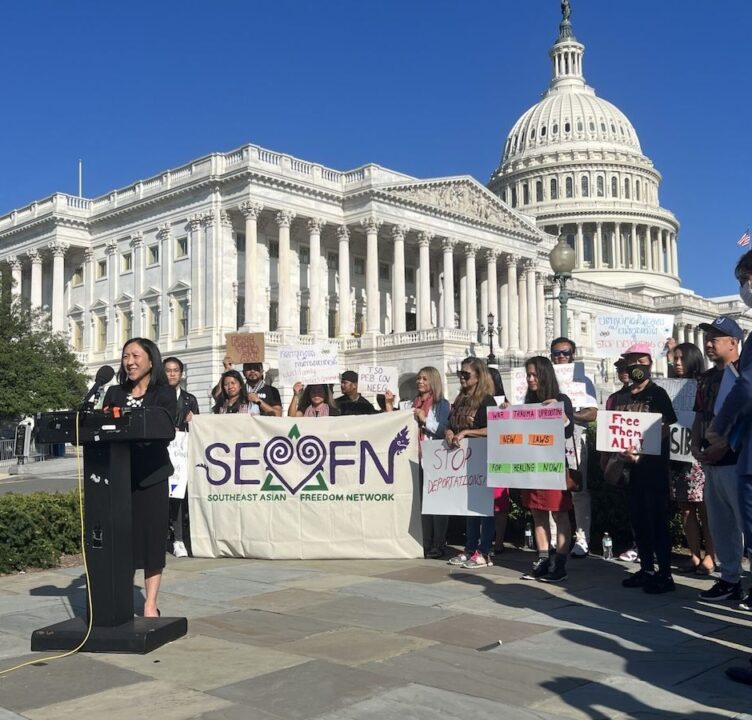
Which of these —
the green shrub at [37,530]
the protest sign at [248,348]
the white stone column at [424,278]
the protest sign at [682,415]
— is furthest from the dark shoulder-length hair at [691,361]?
the white stone column at [424,278]

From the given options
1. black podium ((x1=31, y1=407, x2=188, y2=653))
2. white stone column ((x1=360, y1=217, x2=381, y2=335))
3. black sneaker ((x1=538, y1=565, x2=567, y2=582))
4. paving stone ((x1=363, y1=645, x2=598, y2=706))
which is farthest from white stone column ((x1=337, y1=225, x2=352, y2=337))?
paving stone ((x1=363, y1=645, x2=598, y2=706))

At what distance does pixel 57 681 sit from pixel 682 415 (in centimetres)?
690

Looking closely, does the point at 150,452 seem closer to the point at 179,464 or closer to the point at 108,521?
the point at 108,521

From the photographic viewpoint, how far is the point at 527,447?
930cm

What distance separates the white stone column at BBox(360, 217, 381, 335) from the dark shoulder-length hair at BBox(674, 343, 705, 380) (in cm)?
4773

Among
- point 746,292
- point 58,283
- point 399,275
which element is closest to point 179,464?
point 746,292

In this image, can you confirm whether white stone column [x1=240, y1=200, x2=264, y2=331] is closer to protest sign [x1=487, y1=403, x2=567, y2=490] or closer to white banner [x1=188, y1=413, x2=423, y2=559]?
white banner [x1=188, y1=413, x2=423, y2=559]

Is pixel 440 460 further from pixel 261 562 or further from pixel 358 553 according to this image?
pixel 261 562

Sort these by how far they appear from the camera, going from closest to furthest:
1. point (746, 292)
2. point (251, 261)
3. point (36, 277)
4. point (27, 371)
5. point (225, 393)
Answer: point (746, 292), point (225, 393), point (27, 371), point (251, 261), point (36, 277)

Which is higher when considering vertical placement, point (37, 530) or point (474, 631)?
point (37, 530)

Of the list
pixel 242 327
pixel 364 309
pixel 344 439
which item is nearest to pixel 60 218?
pixel 242 327

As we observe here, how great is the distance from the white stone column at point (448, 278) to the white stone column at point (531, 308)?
8753mm

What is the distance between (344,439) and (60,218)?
56088 mm

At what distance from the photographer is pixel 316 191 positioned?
188ft
